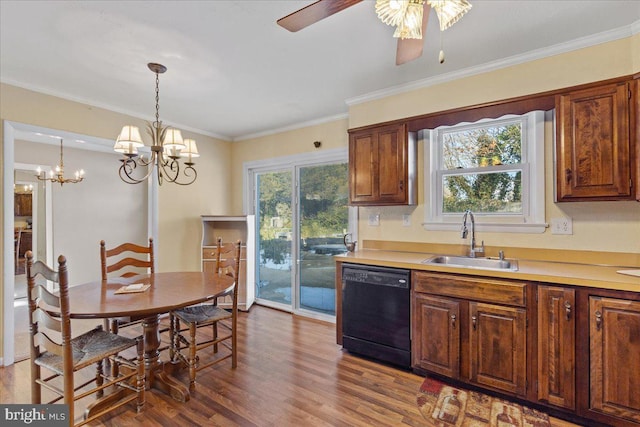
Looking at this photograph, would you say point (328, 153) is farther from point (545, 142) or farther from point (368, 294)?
point (545, 142)

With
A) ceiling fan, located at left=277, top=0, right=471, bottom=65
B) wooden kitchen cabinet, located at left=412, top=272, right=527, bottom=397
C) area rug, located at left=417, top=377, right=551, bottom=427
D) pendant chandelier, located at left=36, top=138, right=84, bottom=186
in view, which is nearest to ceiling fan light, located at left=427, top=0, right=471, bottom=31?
ceiling fan, located at left=277, top=0, right=471, bottom=65

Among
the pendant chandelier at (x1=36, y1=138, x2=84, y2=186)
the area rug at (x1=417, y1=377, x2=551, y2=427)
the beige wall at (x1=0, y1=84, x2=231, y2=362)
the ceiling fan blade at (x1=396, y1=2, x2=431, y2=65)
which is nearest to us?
the ceiling fan blade at (x1=396, y1=2, x2=431, y2=65)

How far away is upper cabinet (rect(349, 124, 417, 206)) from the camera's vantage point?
2.85 metres

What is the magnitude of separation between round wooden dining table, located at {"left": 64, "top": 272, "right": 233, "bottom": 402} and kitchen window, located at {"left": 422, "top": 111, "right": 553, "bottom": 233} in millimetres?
2132

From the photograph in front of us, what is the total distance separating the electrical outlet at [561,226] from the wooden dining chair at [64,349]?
3.12 m

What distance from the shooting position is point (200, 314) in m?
2.54

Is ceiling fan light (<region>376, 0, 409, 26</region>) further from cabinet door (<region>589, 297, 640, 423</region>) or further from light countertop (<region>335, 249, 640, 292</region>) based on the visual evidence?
cabinet door (<region>589, 297, 640, 423</region>)

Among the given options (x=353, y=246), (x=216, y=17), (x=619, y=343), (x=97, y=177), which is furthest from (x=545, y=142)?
(x=97, y=177)

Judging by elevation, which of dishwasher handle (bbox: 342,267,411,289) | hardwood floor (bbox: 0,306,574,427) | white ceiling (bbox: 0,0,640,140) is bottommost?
hardwood floor (bbox: 0,306,574,427)

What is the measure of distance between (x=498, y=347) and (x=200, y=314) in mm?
2280

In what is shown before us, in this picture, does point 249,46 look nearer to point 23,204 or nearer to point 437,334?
point 437,334

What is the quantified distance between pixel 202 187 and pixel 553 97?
13.3 ft

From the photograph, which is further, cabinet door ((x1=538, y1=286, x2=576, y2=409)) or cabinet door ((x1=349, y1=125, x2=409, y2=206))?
cabinet door ((x1=349, y1=125, x2=409, y2=206))

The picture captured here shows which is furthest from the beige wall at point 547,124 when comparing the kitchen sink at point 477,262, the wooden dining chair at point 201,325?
the wooden dining chair at point 201,325
